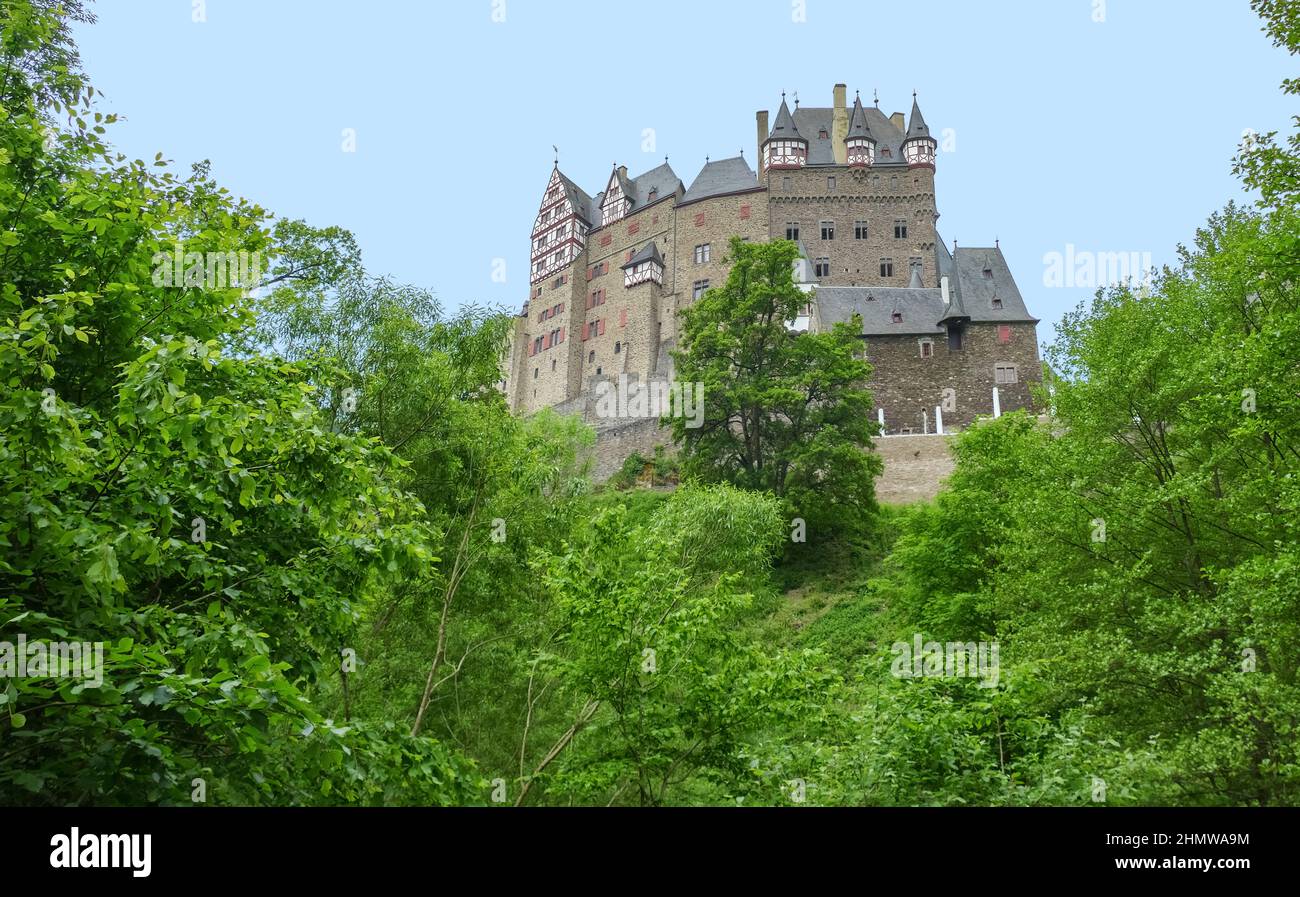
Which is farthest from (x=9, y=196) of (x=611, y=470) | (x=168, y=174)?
(x=611, y=470)

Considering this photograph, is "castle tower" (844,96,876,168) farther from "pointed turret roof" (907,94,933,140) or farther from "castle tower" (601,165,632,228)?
"castle tower" (601,165,632,228)

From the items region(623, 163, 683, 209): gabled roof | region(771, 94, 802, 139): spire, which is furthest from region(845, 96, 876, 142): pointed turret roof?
region(623, 163, 683, 209): gabled roof

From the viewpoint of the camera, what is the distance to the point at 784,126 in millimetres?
68438

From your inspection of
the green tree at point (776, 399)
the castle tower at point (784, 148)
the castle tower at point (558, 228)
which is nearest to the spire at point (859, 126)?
the castle tower at point (784, 148)

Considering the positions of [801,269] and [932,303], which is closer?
[932,303]

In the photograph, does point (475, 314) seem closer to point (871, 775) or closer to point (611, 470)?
point (871, 775)

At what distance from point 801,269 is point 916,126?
47.4ft

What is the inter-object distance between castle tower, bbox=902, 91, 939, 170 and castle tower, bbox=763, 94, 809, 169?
6.42m

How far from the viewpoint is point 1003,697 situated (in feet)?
38.5

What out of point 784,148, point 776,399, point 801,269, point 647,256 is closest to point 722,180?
point 784,148

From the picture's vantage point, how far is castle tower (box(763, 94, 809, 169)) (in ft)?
220

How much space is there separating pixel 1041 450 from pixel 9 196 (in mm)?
17466

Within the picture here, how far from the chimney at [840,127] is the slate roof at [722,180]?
18.1 feet

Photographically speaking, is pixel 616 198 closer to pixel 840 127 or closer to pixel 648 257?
pixel 648 257
